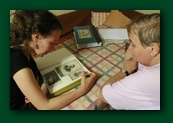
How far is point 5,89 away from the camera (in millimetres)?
972

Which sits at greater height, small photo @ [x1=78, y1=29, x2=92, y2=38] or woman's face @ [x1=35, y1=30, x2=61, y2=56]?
Answer: woman's face @ [x1=35, y1=30, x2=61, y2=56]

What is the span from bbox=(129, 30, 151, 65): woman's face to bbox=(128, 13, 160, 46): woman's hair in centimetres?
2

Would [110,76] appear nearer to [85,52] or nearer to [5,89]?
[85,52]

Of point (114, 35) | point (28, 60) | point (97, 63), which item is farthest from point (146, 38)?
point (28, 60)

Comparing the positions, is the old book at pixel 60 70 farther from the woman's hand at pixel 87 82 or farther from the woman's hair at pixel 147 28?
the woman's hair at pixel 147 28

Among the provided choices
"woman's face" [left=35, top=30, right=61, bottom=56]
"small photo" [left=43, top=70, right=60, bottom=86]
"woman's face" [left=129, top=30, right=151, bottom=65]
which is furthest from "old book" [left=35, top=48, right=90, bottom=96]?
"woman's face" [left=129, top=30, right=151, bottom=65]

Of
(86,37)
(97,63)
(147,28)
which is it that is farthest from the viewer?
(86,37)

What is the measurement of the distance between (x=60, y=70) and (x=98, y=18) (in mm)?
452

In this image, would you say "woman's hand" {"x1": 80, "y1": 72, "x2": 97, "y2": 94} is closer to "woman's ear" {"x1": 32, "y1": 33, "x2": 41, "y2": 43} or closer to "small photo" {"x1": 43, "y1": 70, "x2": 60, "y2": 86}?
"small photo" {"x1": 43, "y1": 70, "x2": 60, "y2": 86}

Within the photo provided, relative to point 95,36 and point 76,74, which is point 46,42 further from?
point 95,36

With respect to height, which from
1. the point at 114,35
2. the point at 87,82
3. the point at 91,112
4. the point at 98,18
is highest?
the point at 98,18

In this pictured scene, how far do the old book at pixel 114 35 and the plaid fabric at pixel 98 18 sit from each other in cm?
6

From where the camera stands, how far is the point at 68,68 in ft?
3.34

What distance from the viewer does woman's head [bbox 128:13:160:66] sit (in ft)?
2.84
